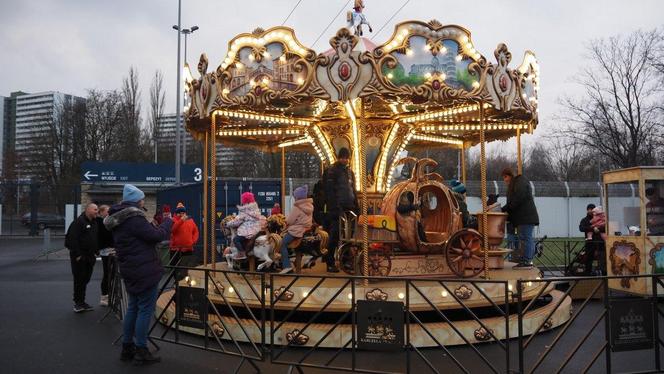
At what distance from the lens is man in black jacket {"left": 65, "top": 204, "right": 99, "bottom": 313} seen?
359 inches

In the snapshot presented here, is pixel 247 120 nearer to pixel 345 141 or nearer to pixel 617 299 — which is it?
pixel 345 141

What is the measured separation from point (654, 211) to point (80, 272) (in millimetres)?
9957

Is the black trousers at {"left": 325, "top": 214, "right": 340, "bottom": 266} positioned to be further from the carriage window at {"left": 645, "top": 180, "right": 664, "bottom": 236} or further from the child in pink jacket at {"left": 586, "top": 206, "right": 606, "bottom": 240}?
the child in pink jacket at {"left": 586, "top": 206, "right": 606, "bottom": 240}

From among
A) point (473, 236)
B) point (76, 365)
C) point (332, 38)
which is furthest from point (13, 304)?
point (473, 236)

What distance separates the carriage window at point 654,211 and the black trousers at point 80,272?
31.8ft

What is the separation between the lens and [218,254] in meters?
16.4

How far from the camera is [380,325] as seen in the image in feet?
16.8

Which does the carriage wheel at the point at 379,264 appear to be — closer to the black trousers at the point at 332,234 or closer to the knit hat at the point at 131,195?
the black trousers at the point at 332,234

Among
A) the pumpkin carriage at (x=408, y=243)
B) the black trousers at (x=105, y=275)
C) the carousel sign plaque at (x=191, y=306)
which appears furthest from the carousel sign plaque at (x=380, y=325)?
the black trousers at (x=105, y=275)

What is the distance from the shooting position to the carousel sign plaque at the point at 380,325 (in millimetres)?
5027

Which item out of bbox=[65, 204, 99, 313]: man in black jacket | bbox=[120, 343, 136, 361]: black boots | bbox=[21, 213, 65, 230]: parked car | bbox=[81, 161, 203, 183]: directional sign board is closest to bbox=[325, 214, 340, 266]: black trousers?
bbox=[120, 343, 136, 361]: black boots

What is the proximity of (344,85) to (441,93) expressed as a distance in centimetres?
139

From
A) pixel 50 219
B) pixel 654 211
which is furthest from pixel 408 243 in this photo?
pixel 50 219

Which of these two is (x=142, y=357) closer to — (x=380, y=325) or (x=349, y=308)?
(x=349, y=308)
